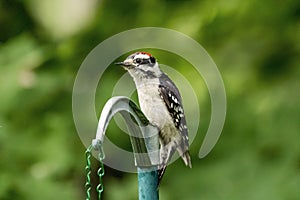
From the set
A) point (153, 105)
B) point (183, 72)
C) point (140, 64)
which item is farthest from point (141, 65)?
point (183, 72)

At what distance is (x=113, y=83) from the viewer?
2756mm

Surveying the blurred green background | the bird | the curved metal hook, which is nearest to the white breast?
the bird

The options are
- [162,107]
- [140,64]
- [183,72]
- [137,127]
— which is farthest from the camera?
[183,72]

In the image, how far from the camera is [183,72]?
2740 millimetres

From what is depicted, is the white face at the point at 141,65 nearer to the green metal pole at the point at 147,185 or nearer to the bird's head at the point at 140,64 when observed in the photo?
the bird's head at the point at 140,64

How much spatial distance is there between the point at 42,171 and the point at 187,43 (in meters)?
0.60

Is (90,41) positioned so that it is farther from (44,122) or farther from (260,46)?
(260,46)

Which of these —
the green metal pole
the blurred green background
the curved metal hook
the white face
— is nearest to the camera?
the curved metal hook

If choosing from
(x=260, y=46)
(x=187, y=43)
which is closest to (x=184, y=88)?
(x=187, y=43)

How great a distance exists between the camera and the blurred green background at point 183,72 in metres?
2.52

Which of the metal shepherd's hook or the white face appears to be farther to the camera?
the white face

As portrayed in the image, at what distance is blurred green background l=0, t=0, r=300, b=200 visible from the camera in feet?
→ 8.28

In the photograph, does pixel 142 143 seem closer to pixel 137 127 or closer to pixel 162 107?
pixel 137 127

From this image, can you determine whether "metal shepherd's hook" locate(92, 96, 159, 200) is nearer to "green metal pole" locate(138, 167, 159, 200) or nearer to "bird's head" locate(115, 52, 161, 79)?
"green metal pole" locate(138, 167, 159, 200)
